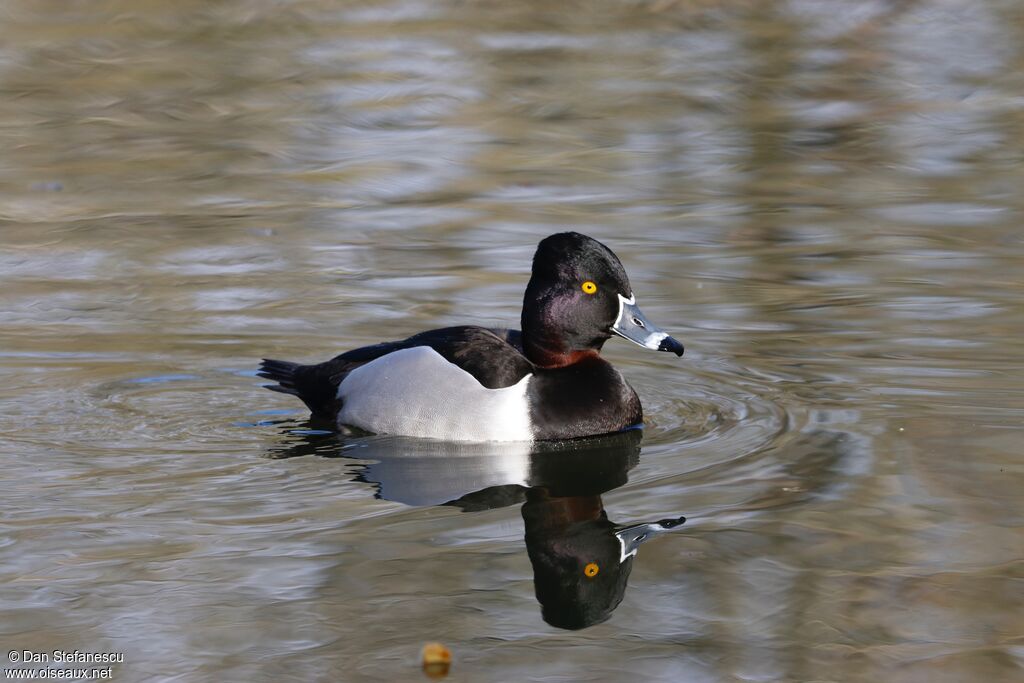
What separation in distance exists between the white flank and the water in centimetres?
16

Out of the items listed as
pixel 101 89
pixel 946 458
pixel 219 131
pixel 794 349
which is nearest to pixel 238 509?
pixel 946 458

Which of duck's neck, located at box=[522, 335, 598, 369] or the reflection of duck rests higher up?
duck's neck, located at box=[522, 335, 598, 369]

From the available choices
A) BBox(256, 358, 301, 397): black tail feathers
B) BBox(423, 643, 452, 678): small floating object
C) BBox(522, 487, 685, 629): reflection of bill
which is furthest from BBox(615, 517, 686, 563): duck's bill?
BBox(256, 358, 301, 397): black tail feathers

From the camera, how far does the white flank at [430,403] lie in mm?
6836

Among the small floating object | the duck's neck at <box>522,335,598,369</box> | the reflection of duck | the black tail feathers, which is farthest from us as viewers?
the black tail feathers

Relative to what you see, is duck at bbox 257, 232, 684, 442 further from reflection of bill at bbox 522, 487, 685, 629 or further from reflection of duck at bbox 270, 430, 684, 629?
reflection of bill at bbox 522, 487, 685, 629

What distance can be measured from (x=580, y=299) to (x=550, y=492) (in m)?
1.17

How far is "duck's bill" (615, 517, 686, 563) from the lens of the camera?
5375 millimetres

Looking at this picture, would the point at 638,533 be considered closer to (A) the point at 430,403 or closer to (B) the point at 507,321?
(A) the point at 430,403

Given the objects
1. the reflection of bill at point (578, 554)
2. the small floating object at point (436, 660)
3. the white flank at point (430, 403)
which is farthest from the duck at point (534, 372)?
the small floating object at point (436, 660)

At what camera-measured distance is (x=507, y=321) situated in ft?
28.4

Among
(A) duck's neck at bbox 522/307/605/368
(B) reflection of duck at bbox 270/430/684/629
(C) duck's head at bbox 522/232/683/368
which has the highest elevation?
(C) duck's head at bbox 522/232/683/368

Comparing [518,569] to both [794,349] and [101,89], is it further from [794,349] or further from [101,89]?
[101,89]

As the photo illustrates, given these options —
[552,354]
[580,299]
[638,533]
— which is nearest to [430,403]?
[552,354]
